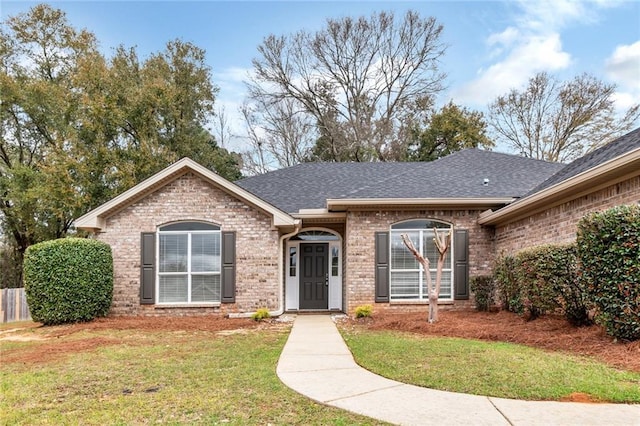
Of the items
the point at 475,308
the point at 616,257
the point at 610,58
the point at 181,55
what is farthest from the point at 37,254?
the point at 610,58

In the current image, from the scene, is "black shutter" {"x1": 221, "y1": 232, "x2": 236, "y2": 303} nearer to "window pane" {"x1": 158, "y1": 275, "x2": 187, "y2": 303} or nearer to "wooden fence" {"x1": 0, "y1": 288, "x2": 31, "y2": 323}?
"window pane" {"x1": 158, "y1": 275, "x2": 187, "y2": 303}

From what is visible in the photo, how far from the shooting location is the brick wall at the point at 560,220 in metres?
7.67

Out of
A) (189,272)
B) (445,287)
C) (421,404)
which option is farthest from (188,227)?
(421,404)

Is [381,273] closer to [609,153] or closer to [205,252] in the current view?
[205,252]

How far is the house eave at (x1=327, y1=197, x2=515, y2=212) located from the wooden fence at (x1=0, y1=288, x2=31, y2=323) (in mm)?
11146

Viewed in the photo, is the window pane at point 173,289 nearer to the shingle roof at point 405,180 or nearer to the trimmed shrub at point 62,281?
the trimmed shrub at point 62,281

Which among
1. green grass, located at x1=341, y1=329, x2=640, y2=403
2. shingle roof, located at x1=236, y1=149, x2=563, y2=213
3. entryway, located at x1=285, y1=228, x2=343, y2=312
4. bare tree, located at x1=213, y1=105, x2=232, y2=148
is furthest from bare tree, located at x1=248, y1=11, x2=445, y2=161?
green grass, located at x1=341, y1=329, x2=640, y2=403

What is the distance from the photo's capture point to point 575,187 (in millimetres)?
8562

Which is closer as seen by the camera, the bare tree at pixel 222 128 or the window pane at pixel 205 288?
the window pane at pixel 205 288

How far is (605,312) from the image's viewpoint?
21.4 feet

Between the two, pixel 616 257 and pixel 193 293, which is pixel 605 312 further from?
pixel 193 293

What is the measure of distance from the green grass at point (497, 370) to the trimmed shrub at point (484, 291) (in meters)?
4.42

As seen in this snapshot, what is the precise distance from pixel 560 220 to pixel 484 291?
9.37ft

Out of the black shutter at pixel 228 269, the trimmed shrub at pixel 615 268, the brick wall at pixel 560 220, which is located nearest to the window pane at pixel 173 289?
the black shutter at pixel 228 269
